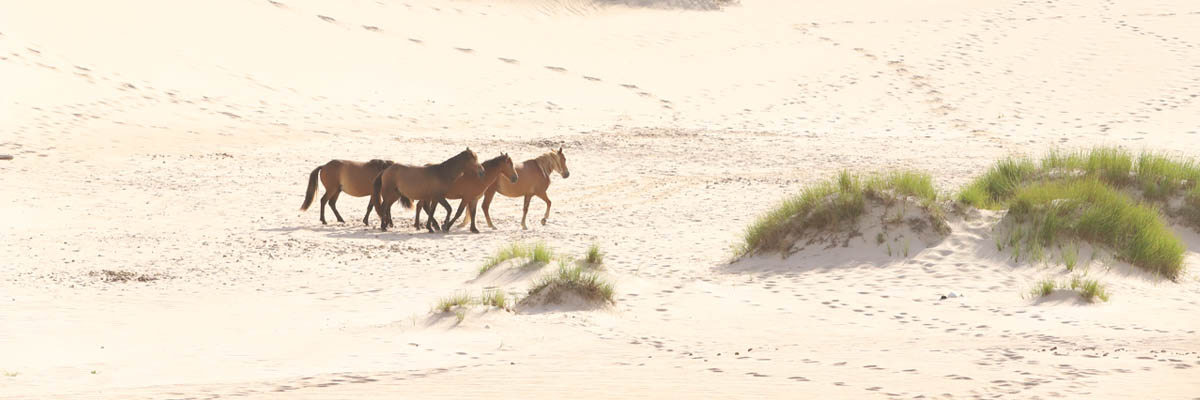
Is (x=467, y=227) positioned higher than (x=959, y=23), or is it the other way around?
(x=959, y=23)

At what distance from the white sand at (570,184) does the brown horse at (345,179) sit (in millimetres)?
463

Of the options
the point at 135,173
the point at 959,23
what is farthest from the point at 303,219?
the point at 959,23

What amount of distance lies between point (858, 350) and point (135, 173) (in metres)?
12.6

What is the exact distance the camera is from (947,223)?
510 inches

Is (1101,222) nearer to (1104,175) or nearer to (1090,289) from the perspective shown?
(1104,175)

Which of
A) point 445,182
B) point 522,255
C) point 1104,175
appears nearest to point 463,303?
point 522,255

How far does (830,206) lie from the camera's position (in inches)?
521

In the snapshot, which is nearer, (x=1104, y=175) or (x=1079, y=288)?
(x=1079, y=288)

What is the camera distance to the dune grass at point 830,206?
13117mm

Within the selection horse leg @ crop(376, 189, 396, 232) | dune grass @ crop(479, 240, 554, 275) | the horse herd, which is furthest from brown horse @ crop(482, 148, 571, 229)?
dune grass @ crop(479, 240, 554, 275)

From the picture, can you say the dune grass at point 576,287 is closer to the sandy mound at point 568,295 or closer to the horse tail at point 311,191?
the sandy mound at point 568,295

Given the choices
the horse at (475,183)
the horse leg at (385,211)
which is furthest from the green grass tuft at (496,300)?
the horse leg at (385,211)

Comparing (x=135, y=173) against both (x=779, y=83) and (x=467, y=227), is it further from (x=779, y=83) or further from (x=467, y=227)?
(x=779, y=83)

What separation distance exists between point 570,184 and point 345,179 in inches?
172
